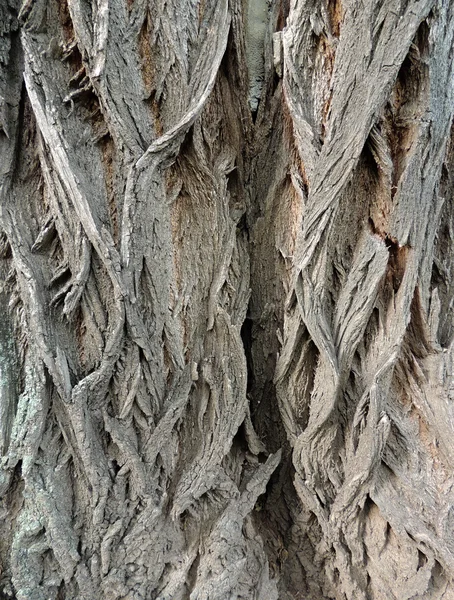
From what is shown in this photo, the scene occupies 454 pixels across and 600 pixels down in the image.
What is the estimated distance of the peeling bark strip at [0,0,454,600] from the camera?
923 mm

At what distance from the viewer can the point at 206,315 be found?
104 cm

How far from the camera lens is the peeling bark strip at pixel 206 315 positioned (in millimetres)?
923

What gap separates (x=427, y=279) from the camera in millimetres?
1011

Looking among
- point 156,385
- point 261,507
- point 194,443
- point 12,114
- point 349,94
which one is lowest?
point 261,507

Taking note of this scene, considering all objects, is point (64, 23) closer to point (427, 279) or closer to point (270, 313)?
point (270, 313)

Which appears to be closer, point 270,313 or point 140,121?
point 140,121

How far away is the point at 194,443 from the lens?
1.01 m

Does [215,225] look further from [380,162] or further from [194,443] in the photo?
[194,443]

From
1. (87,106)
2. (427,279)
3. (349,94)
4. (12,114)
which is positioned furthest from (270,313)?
(12,114)

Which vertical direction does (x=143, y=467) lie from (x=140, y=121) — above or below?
below

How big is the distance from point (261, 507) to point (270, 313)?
45cm

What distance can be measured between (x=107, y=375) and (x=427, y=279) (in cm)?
70

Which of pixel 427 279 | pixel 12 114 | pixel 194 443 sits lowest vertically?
pixel 194 443

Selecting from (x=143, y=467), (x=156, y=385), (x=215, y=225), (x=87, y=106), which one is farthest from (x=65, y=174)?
(x=143, y=467)
